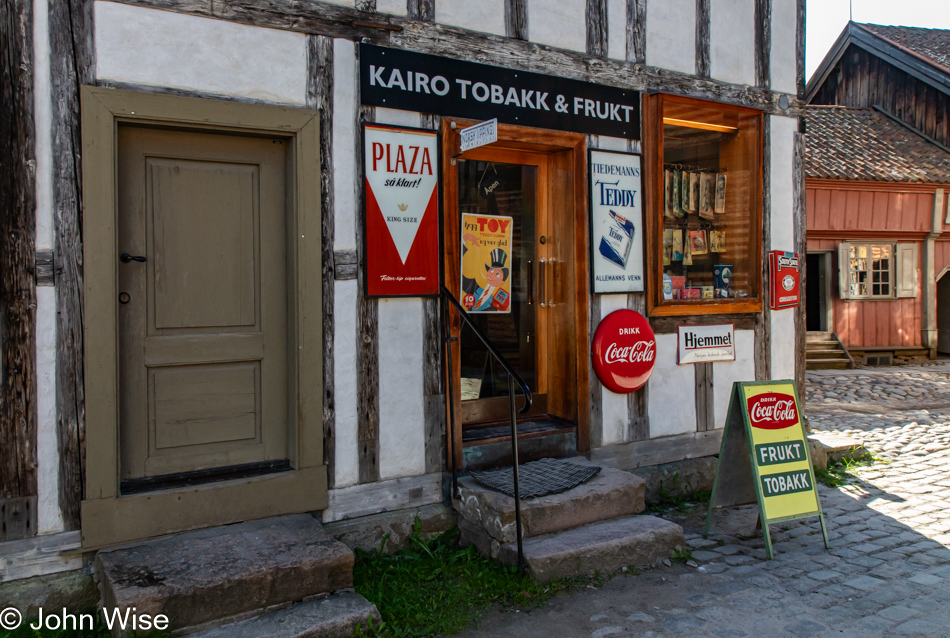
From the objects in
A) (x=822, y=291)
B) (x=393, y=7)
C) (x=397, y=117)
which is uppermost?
(x=393, y=7)

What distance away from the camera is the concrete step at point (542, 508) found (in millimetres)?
4250

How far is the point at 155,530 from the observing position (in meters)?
3.79

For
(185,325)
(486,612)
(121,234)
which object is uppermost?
(121,234)

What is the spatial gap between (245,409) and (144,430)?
0.52m

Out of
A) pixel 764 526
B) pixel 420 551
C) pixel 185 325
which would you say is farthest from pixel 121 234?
pixel 764 526

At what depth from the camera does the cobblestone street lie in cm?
358

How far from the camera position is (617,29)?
17.9 feet

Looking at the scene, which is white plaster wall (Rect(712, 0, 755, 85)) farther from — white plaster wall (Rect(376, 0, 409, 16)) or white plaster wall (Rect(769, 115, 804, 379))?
white plaster wall (Rect(376, 0, 409, 16))

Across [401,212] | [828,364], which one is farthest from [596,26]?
[828,364]

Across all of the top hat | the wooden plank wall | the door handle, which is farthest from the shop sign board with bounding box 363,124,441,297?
the wooden plank wall

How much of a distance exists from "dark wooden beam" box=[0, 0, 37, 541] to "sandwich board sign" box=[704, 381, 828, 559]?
3.78 metres

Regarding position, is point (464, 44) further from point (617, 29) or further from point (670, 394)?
point (670, 394)

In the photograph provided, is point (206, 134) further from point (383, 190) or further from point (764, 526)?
point (764, 526)

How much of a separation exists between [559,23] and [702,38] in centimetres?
136
